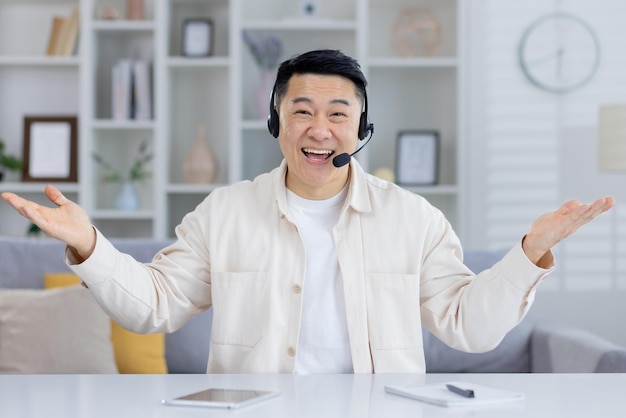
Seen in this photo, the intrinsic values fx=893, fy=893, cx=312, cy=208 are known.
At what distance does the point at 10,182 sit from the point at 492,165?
2208 millimetres

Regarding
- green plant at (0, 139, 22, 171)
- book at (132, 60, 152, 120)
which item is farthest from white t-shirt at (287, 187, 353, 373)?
green plant at (0, 139, 22, 171)

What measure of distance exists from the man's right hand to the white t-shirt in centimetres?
46

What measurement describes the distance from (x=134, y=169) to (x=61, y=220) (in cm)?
256

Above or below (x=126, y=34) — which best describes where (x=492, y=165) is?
below

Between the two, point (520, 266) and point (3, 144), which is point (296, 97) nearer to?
point (520, 266)

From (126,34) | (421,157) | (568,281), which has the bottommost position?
(568,281)

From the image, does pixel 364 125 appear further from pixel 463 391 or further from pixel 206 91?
pixel 206 91

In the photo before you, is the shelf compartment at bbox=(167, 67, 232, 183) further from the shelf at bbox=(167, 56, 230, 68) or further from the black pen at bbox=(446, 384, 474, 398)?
the black pen at bbox=(446, 384, 474, 398)

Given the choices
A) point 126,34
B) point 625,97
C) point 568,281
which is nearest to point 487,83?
point 625,97

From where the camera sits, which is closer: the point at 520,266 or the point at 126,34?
the point at 520,266

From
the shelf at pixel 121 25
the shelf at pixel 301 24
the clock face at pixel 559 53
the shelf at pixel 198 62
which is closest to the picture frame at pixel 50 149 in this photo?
the shelf at pixel 121 25

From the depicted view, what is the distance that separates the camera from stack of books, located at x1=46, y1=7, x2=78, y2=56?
4016 mm

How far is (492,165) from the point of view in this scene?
397 centimetres

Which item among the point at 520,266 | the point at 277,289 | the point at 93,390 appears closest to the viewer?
the point at 93,390
